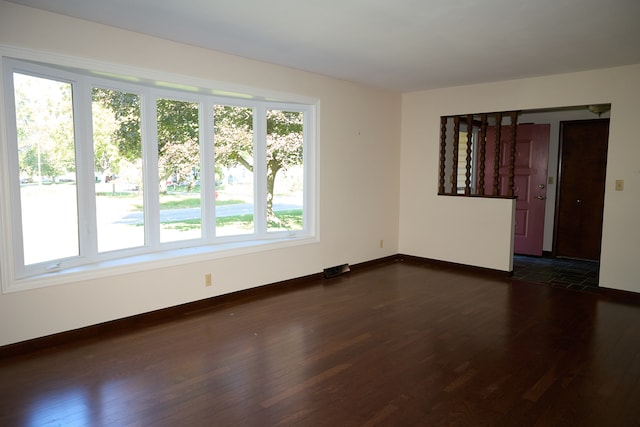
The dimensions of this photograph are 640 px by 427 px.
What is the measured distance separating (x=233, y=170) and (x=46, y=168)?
183 centimetres

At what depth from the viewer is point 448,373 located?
2.91 metres

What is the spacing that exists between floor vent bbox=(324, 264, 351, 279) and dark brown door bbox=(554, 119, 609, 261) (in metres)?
3.53

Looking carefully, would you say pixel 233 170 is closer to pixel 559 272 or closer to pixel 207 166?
pixel 207 166

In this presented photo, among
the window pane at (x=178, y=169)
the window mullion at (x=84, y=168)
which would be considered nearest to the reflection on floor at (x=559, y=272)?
the window pane at (x=178, y=169)

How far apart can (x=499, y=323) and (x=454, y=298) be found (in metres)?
0.77

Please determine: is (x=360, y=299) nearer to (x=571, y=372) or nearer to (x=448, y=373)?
(x=448, y=373)

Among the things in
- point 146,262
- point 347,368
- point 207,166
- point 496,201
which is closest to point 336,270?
point 207,166

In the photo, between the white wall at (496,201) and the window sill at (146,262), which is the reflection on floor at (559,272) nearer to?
the white wall at (496,201)

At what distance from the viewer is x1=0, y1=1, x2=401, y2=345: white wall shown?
3.17 m

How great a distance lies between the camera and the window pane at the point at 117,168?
12.2 ft

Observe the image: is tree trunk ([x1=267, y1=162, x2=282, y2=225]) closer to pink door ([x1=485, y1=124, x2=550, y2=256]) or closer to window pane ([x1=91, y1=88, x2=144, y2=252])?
window pane ([x1=91, y1=88, x2=144, y2=252])

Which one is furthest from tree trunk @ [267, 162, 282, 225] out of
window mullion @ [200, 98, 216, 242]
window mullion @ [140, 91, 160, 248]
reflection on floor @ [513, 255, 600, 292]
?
reflection on floor @ [513, 255, 600, 292]

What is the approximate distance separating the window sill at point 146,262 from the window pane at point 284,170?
0.29m

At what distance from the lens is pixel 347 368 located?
2967 mm
